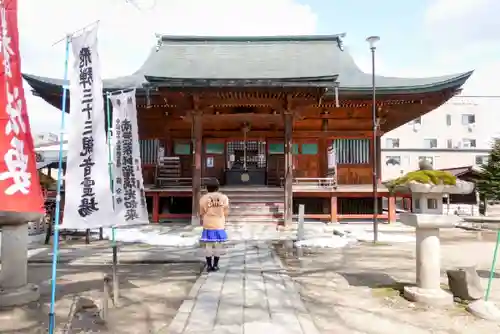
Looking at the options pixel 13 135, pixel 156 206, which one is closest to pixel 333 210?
pixel 156 206

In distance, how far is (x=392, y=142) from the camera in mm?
46500

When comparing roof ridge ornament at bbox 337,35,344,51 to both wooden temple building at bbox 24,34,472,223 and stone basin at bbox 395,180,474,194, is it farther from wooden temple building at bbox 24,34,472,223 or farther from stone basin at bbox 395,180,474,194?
stone basin at bbox 395,180,474,194

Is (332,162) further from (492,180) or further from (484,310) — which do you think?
(492,180)

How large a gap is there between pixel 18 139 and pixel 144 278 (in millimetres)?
3663

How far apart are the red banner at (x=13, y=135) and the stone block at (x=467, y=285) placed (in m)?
5.38

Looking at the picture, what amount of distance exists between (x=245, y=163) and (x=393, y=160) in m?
31.6

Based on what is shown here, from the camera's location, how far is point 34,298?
522 centimetres

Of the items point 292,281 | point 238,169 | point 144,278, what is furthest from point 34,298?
point 238,169

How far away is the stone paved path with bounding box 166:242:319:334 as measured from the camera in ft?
13.4

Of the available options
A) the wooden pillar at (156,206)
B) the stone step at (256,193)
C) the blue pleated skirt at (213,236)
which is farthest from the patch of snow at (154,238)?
the blue pleated skirt at (213,236)

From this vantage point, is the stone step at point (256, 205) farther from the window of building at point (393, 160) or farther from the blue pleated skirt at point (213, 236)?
the window of building at point (393, 160)

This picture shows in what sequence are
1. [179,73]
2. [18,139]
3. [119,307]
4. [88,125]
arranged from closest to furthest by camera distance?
[18,139], [88,125], [119,307], [179,73]

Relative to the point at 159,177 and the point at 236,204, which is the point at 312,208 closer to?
the point at 236,204

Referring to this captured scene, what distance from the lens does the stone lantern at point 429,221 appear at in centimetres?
540
